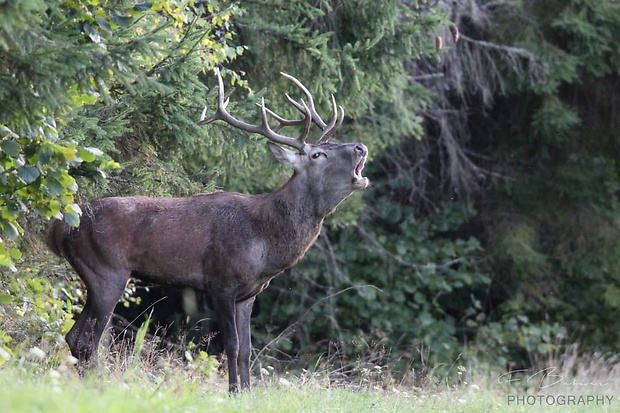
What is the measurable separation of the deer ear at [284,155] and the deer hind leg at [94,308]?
158 cm

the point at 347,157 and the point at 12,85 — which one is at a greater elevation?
the point at 12,85

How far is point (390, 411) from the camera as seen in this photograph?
6.94m

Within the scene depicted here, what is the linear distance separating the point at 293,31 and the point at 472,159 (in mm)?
7534

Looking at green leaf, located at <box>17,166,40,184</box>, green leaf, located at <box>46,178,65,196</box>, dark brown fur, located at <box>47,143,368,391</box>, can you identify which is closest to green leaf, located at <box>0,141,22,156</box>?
green leaf, located at <box>17,166,40,184</box>

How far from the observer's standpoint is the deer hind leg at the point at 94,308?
310 inches

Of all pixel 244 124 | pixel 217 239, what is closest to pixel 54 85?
pixel 217 239

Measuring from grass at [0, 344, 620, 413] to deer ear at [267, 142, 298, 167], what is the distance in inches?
66.3

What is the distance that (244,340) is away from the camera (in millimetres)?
8242

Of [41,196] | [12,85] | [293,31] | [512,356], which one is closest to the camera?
[12,85]

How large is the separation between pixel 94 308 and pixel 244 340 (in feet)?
3.78

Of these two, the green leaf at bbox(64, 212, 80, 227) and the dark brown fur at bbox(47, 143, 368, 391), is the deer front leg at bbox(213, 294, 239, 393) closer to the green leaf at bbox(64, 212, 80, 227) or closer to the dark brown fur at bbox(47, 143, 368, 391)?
the dark brown fur at bbox(47, 143, 368, 391)

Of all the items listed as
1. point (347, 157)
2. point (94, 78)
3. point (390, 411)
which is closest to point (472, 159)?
point (347, 157)

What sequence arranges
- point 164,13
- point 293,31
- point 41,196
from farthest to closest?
point 293,31, point 164,13, point 41,196

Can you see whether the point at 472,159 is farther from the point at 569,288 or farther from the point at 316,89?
the point at 316,89
